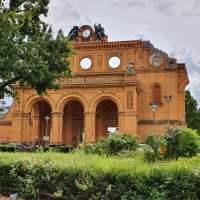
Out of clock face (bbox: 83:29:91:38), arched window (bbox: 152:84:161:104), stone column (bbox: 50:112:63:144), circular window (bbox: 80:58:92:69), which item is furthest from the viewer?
clock face (bbox: 83:29:91:38)

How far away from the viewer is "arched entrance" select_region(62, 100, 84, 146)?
2174 inches

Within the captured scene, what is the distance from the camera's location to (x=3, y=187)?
1120 cm

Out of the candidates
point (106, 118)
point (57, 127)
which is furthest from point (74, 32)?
point (57, 127)

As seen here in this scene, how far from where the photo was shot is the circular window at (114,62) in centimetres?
5538

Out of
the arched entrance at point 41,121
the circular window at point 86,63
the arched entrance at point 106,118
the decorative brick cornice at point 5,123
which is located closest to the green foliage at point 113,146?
→ the arched entrance at point 41,121

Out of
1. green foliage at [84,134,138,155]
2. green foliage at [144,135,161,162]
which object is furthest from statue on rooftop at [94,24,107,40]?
green foliage at [144,135,161,162]

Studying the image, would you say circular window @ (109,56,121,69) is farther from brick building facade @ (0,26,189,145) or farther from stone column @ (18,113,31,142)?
stone column @ (18,113,31,142)

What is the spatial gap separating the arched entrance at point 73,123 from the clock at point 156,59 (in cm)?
1067

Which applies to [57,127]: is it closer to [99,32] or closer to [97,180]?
[99,32]

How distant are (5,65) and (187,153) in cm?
858

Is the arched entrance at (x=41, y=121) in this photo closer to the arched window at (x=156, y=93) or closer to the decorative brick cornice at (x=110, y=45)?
the decorative brick cornice at (x=110, y=45)

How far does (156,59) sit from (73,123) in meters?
13.5

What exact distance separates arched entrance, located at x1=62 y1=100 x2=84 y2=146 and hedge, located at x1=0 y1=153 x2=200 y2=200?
43.7 meters

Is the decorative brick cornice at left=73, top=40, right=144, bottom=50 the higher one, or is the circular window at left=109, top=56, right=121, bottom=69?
the decorative brick cornice at left=73, top=40, right=144, bottom=50
